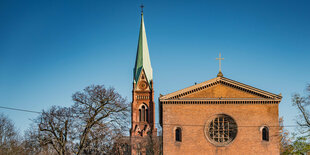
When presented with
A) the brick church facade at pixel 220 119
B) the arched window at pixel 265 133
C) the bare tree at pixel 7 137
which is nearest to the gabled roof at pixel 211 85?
the brick church facade at pixel 220 119

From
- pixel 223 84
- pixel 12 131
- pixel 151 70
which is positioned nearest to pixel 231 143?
pixel 223 84

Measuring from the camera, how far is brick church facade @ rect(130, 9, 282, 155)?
34688 mm

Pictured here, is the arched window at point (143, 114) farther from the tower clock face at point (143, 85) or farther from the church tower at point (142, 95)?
the tower clock face at point (143, 85)

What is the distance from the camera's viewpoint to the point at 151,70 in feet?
234

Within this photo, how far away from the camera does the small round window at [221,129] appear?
115 feet

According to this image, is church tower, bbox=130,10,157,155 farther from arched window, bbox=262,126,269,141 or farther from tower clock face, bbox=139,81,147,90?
arched window, bbox=262,126,269,141

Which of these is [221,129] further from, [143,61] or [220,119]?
[143,61]

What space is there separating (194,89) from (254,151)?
755cm

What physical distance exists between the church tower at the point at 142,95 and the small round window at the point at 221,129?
3208 centimetres

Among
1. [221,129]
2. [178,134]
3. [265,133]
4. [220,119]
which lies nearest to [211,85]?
[220,119]

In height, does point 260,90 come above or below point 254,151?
above

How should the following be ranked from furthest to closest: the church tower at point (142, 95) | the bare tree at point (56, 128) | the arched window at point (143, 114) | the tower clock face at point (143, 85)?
the tower clock face at point (143, 85) < the arched window at point (143, 114) < the church tower at point (142, 95) < the bare tree at point (56, 128)

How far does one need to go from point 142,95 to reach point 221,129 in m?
35.5

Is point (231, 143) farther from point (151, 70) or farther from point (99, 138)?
point (151, 70)
